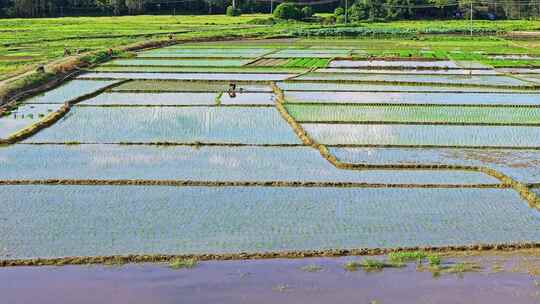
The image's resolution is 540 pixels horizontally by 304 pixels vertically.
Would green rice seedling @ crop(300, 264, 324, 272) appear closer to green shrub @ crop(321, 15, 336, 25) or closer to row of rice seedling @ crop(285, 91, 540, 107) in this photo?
row of rice seedling @ crop(285, 91, 540, 107)

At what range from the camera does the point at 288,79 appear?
18.7m

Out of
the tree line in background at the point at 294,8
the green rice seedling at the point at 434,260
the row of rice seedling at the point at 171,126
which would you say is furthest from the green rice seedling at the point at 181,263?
the tree line in background at the point at 294,8

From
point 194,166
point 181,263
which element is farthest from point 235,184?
point 181,263

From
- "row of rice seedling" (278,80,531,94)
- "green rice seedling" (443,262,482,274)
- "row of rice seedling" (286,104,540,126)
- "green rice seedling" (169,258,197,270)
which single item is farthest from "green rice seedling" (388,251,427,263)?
"row of rice seedling" (278,80,531,94)

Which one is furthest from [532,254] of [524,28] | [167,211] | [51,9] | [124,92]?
[51,9]

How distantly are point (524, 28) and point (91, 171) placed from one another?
35.7 m

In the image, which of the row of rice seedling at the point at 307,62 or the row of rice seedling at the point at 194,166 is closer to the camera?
the row of rice seedling at the point at 194,166

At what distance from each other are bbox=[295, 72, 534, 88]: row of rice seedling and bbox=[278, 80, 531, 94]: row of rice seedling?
402mm

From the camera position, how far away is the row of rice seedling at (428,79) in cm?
1794

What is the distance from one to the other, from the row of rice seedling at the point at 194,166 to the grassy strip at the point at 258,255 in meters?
2.25

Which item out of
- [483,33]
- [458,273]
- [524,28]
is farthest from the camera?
[524,28]

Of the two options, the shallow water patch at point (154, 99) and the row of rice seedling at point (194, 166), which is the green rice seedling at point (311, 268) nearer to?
the row of rice seedling at point (194, 166)

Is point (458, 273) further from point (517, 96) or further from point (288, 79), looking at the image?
point (288, 79)

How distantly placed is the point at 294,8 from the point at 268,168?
1391 inches
